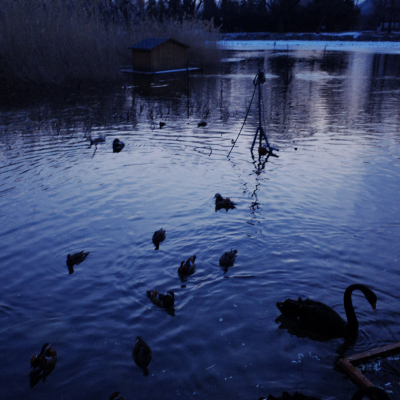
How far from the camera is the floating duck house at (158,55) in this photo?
2478cm

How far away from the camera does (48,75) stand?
59.9ft

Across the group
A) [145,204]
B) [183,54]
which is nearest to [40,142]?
[145,204]

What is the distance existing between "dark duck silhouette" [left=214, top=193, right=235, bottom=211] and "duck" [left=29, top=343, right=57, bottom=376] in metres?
4.02

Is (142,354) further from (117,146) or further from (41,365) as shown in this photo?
(117,146)

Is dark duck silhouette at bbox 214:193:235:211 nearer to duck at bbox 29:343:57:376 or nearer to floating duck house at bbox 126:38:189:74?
duck at bbox 29:343:57:376

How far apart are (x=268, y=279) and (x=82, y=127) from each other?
996 centimetres

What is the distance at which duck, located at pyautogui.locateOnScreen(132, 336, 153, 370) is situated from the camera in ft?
13.1

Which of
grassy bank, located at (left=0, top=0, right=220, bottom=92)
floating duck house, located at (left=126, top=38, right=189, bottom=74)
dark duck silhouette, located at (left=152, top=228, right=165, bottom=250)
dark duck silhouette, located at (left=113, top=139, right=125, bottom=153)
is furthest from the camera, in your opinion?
floating duck house, located at (left=126, top=38, right=189, bottom=74)

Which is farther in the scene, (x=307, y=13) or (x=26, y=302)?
(x=307, y=13)

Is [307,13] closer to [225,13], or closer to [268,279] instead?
[225,13]

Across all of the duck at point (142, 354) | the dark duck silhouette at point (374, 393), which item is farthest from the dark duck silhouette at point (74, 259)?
the dark duck silhouette at point (374, 393)

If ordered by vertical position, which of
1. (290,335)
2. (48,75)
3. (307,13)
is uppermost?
(307,13)

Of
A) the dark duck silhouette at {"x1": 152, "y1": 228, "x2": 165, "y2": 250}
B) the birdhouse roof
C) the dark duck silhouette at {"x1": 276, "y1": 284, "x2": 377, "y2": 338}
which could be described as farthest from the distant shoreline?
the dark duck silhouette at {"x1": 276, "y1": 284, "x2": 377, "y2": 338}

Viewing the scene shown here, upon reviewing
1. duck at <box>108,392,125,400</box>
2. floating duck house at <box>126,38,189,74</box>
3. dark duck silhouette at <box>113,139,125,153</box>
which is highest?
floating duck house at <box>126,38,189,74</box>
